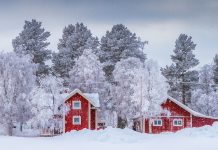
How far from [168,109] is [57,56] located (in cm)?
2994

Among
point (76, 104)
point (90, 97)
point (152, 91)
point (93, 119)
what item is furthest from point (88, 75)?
point (152, 91)

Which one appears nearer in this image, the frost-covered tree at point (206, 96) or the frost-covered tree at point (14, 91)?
the frost-covered tree at point (14, 91)

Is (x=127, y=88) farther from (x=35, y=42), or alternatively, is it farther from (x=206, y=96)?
(x=35, y=42)

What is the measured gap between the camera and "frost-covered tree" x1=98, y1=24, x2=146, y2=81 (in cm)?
8925

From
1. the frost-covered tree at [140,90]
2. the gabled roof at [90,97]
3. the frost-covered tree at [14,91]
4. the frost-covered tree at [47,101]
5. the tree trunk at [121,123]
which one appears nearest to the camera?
the frost-covered tree at [14,91]

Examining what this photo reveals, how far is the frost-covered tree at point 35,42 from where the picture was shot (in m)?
90.6

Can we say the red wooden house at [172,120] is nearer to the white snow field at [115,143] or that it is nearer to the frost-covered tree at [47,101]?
the frost-covered tree at [47,101]

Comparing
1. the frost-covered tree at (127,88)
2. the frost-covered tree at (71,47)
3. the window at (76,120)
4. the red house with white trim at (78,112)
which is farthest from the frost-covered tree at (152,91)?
the frost-covered tree at (71,47)

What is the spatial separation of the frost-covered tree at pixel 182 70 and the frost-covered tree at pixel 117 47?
670cm

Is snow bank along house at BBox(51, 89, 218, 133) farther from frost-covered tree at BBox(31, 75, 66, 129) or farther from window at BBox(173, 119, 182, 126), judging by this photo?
frost-covered tree at BBox(31, 75, 66, 129)

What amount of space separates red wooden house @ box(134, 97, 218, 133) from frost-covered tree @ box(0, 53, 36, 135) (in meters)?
19.5

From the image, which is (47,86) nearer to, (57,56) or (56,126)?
(56,126)

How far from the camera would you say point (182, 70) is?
87688 millimetres

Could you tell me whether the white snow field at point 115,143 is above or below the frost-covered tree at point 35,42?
below
